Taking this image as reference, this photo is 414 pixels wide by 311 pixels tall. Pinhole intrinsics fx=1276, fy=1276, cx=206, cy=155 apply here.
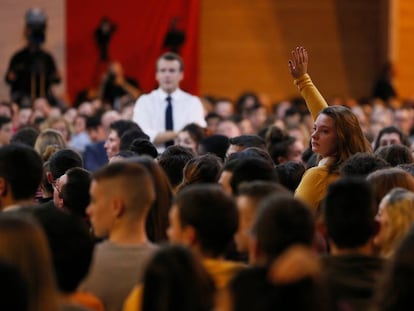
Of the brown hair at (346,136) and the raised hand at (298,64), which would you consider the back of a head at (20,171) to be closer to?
the brown hair at (346,136)

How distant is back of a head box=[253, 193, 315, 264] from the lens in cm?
438

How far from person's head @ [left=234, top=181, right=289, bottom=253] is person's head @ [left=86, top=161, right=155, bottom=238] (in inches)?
16.6

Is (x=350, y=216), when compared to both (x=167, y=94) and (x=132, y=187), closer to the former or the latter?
(x=132, y=187)

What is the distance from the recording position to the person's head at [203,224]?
493 centimetres

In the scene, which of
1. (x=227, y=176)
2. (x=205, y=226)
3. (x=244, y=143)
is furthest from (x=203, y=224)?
(x=244, y=143)

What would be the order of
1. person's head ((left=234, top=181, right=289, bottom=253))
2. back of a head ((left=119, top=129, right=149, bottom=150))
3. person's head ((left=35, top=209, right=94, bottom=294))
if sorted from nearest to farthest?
person's head ((left=35, top=209, right=94, bottom=294)) → person's head ((left=234, top=181, right=289, bottom=253)) → back of a head ((left=119, top=129, right=149, bottom=150))

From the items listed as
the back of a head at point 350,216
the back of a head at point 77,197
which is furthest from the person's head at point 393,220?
the back of a head at point 77,197

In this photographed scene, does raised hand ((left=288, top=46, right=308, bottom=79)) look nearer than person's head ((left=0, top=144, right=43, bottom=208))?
No

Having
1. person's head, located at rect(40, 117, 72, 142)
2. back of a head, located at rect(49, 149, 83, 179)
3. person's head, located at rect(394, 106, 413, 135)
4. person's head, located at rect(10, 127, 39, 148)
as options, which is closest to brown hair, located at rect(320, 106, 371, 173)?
back of a head, located at rect(49, 149, 83, 179)

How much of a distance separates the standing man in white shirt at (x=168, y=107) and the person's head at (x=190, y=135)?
2.53ft

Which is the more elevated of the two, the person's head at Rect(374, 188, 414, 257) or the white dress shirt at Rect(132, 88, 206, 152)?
the white dress shirt at Rect(132, 88, 206, 152)

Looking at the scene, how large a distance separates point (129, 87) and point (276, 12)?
589 cm

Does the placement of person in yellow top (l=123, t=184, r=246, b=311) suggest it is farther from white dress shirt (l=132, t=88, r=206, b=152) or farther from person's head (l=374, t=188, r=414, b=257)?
white dress shirt (l=132, t=88, r=206, b=152)

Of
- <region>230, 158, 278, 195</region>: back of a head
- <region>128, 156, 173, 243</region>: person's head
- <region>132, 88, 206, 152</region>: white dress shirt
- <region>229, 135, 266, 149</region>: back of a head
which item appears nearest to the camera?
<region>128, 156, 173, 243</region>: person's head
